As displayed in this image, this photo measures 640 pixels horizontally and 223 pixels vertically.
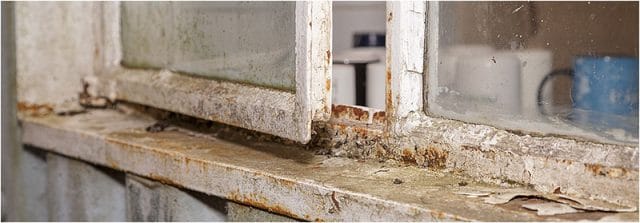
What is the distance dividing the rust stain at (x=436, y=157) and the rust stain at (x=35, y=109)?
1066 mm

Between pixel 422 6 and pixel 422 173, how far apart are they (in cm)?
26

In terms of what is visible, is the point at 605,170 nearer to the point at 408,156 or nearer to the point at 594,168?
the point at 594,168

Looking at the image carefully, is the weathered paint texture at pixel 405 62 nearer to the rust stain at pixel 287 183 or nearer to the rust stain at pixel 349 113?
the rust stain at pixel 349 113

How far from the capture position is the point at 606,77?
1352 millimetres

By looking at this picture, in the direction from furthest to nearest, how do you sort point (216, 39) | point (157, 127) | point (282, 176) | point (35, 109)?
point (35, 109)
point (157, 127)
point (216, 39)
point (282, 176)

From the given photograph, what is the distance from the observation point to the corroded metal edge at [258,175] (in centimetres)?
123

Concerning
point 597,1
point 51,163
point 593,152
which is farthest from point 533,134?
point 51,163

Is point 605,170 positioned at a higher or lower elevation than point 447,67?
lower

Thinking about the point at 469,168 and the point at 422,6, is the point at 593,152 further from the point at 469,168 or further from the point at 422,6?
the point at 422,6

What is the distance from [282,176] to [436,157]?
0.24m

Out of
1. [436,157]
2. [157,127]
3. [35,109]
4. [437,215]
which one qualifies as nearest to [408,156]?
[436,157]

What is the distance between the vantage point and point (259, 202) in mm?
1441

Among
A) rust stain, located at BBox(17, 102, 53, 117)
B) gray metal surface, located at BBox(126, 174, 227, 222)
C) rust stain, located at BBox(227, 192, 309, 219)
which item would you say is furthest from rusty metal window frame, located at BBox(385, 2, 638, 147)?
rust stain, located at BBox(17, 102, 53, 117)

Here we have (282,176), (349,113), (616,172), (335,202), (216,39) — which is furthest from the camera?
(216,39)
